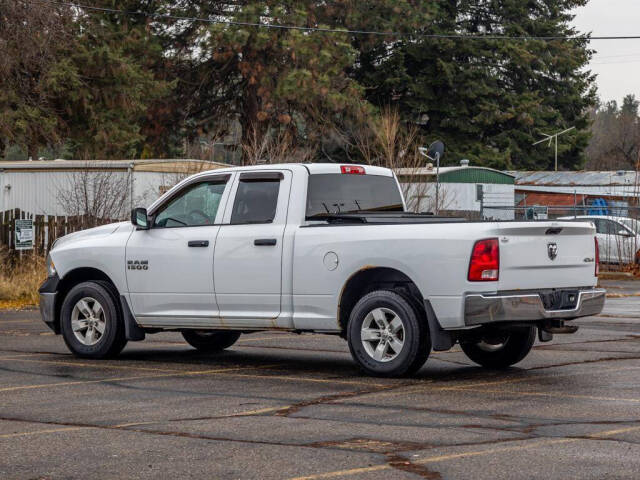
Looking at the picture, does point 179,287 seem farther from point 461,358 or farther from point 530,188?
point 530,188

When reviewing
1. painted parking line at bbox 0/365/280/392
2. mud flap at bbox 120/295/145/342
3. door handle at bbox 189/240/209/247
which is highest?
door handle at bbox 189/240/209/247

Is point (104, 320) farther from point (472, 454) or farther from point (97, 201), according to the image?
A: point (97, 201)

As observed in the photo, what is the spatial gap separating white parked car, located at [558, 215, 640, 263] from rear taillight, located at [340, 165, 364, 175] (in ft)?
69.3

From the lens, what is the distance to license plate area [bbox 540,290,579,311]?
10.9m

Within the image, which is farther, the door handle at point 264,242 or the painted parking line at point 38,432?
the door handle at point 264,242

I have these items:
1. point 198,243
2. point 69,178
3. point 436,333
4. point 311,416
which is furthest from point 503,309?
point 69,178

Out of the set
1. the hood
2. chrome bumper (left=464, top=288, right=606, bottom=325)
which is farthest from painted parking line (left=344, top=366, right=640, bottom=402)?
the hood

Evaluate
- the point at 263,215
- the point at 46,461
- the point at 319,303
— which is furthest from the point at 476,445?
the point at 263,215

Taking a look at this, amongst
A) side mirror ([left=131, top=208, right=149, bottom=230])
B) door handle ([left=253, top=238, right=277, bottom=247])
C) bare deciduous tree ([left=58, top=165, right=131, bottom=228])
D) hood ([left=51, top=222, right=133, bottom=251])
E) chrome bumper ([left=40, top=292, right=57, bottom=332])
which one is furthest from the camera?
bare deciduous tree ([left=58, top=165, right=131, bottom=228])

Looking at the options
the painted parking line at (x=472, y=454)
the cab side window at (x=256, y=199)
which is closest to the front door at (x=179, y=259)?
the cab side window at (x=256, y=199)

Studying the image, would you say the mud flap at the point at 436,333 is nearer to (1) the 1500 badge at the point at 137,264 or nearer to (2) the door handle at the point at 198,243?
(2) the door handle at the point at 198,243

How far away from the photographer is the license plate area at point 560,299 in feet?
35.8

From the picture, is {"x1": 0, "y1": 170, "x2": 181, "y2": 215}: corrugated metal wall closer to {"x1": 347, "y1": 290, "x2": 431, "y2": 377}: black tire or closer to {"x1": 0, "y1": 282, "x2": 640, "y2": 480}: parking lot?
{"x1": 0, "y1": 282, "x2": 640, "y2": 480}: parking lot

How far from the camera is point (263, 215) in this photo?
12055 mm
